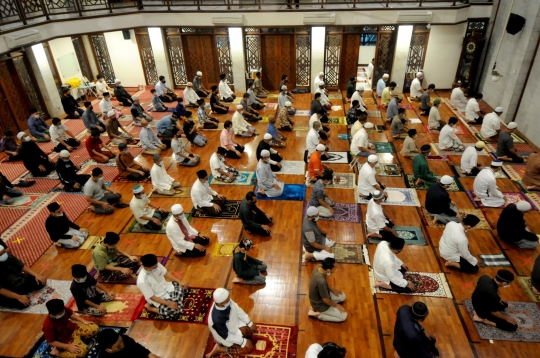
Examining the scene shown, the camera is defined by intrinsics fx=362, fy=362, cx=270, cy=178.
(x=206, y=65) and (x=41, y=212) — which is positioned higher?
(x=206, y=65)

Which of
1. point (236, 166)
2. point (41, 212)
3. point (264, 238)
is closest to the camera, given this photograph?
point (264, 238)

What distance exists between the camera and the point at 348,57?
44.4 feet

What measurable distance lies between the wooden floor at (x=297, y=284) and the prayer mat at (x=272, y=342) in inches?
4.1

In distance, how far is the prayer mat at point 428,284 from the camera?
18.5 ft

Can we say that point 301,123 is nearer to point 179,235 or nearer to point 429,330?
point 179,235

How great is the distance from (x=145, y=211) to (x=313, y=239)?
3.35 meters

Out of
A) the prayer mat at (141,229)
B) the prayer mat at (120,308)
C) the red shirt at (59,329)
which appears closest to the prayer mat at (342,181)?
the prayer mat at (141,229)

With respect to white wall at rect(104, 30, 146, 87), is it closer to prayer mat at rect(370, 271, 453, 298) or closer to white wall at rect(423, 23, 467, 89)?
white wall at rect(423, 23, 467, 89)

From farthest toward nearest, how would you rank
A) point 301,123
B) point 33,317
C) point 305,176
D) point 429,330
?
1. point 301,123
2. point 305,176
3. point 33,317
4. point 429,330

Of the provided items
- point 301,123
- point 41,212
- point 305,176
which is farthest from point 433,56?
point 41,212

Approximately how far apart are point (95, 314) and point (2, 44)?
26.3ft

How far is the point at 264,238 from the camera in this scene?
6887mm

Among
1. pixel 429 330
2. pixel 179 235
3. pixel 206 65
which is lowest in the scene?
pixel 429 330

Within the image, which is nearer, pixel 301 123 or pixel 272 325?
pixel 272 325
